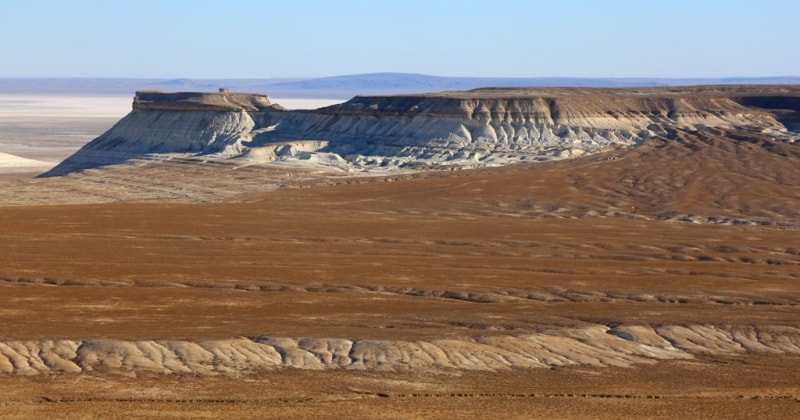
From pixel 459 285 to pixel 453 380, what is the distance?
415 inches

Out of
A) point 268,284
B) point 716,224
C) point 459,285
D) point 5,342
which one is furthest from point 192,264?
point 716,224

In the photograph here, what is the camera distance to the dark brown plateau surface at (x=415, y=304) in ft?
69.8

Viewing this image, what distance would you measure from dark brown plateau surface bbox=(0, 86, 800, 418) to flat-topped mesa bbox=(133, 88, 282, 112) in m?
33.9

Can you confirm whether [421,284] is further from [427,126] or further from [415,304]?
[427,126]

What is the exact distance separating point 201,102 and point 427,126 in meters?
20.9

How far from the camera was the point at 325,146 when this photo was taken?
284 feet

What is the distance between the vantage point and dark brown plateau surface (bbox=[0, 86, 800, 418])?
21281 mm

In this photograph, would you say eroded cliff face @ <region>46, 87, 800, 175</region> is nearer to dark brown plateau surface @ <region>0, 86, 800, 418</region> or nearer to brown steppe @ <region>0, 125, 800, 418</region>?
brown steppe @ <region>0, 125, 800, 418</region>

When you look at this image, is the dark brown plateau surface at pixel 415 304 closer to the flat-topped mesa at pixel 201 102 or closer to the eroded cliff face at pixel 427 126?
the eroded cliff face at pixel 427 126

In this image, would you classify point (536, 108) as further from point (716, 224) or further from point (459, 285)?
point (459, 285)

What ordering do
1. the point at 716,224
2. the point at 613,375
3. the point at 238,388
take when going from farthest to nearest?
the point at 716,224
the point at 613,375
the point at 238,388

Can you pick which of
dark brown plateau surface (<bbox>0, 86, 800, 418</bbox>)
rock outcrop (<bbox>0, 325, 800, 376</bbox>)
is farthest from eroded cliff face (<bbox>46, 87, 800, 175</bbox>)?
rock outcrop (<bbox>0, 325, 800, 376</bbox>)

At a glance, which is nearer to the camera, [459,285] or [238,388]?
[238,388]

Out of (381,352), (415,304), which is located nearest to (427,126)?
(415,304)
